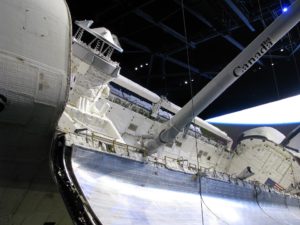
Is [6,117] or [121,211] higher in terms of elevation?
[6,117]

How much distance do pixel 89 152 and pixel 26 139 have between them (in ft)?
3.07

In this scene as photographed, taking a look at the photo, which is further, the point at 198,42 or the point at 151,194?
the point at 198,42

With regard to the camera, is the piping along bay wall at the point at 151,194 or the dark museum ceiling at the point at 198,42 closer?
the piping along bay wall at the point at 151,194

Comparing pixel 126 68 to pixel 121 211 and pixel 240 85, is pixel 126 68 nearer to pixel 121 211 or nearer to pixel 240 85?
pixel 240 85

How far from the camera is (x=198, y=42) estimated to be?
17.9m

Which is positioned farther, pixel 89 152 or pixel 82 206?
pixel 89 152

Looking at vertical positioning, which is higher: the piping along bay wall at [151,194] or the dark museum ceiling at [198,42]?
the dark museum ceiling at [198,42]

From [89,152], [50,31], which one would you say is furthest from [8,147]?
[50,31]

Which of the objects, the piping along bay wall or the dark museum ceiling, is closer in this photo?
Result: the piping along bay wall

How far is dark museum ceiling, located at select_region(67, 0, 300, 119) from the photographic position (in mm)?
15758

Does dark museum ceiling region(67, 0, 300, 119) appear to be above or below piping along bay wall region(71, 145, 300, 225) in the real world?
above

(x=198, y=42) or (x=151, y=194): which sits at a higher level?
(x=198, y=42)

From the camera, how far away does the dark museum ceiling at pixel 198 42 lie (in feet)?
51.7

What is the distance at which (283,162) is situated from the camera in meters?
15.0
